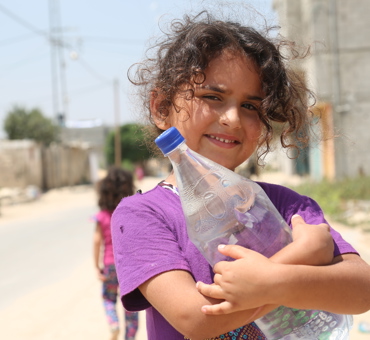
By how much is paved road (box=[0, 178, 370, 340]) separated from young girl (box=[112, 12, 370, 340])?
3451 millimetres

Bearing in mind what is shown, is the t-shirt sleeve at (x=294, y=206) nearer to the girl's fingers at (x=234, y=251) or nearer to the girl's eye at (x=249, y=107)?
the girl's eye at (x=249, y=107)

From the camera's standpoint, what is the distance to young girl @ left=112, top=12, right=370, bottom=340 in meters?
1.18

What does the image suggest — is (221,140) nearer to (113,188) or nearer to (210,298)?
(210,298)

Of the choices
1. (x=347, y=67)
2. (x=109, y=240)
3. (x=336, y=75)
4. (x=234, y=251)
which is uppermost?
(x=347, y=67)

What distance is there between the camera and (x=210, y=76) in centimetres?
155

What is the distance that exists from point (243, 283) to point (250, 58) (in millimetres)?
741

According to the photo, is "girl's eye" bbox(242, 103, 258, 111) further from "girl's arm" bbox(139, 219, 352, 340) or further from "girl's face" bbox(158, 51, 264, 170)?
"girl's arm" bbox(139, 219, 352, 340)

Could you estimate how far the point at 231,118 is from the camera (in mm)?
1510

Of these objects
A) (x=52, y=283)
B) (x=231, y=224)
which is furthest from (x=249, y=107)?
(x=52, y=283)

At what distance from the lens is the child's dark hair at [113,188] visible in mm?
4887

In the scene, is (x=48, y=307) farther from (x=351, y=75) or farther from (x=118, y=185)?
(x=351, y=75)

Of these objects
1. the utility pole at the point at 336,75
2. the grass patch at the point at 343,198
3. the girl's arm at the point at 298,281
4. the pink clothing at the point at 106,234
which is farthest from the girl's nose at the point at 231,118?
the utility pole at the point at 336,75

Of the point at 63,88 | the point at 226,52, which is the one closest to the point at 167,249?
the point at 226,52

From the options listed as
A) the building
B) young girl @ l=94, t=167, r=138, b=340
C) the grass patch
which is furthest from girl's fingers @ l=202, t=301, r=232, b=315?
the building
